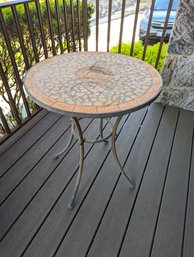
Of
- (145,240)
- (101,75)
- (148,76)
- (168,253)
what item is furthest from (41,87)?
(168,253)

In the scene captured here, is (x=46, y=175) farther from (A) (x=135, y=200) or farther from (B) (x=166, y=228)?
(B) (x=166, y=228)

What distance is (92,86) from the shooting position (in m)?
1.10

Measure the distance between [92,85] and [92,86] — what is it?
12 millimetres

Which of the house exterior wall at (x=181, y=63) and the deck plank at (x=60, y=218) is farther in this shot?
the house exterior wall at (x=181, y=63)

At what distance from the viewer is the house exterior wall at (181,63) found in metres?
1.72

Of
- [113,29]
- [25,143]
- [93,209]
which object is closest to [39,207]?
[93,209]

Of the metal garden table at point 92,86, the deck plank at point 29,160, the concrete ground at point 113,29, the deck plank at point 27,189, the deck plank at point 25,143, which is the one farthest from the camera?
the concrete ground at point 113,29

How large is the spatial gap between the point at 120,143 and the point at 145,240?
852 millimetres

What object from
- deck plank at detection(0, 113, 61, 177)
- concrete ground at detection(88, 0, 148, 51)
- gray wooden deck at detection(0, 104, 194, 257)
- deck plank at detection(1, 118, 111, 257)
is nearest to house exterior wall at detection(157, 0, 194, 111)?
gray wooden deck at detection(0, 104, 194, 257)

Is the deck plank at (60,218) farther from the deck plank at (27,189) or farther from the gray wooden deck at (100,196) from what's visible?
the deck plank at (27,189)

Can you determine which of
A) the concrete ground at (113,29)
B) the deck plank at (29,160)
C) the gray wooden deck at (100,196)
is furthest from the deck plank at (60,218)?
the concrete ground at (113,29)

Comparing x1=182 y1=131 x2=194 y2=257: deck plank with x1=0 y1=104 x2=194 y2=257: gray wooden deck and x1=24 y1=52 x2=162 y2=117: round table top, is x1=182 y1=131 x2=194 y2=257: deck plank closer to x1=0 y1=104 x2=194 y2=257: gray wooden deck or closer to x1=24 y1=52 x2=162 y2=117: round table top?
x1=0 y1=104 x2=194 y2=257: gray wooden deck

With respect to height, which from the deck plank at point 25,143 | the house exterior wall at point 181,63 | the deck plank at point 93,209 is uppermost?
the house exterior wall at point 181,63

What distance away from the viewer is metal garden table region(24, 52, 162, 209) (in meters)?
0.96
